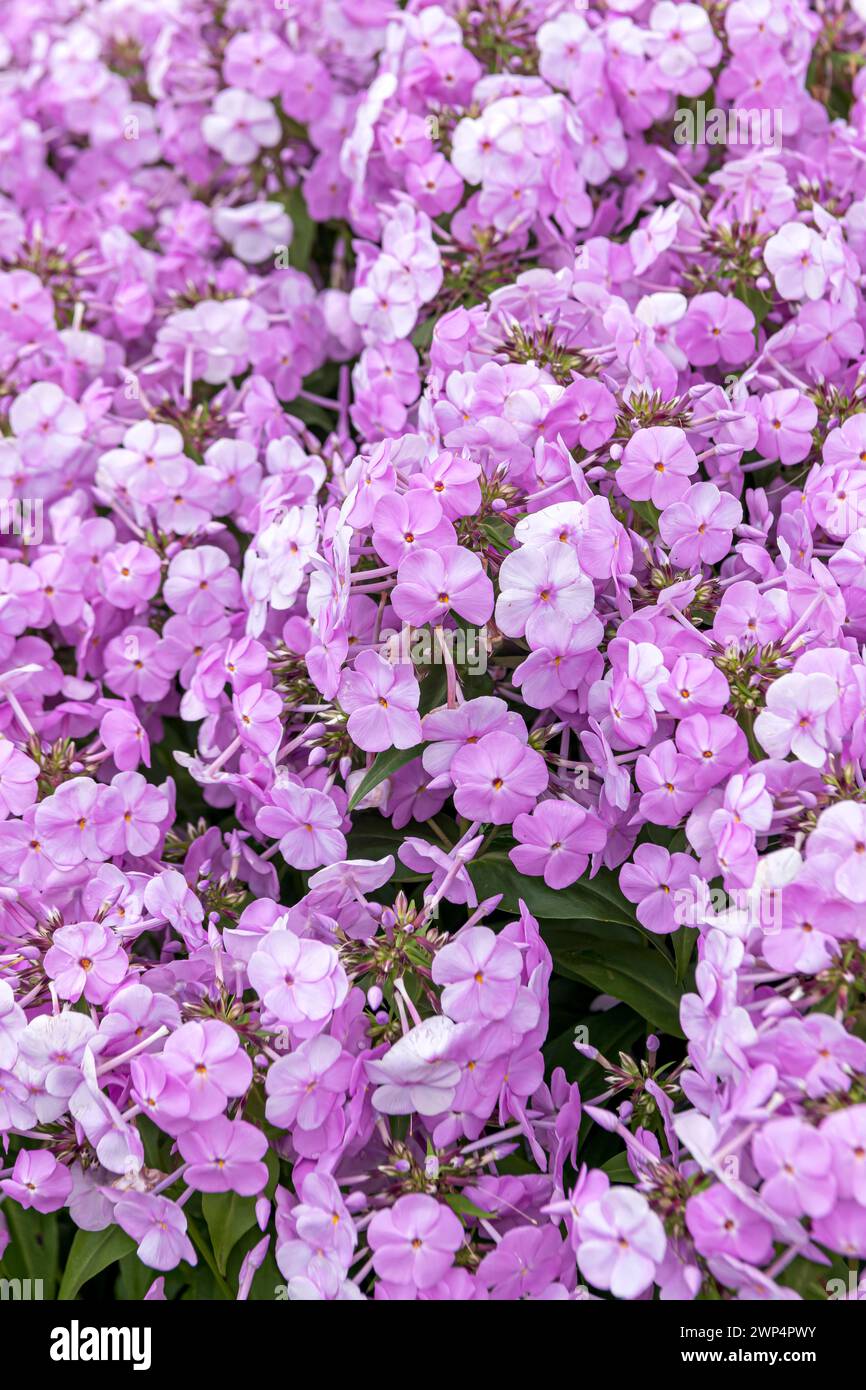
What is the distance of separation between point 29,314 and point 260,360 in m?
0.46

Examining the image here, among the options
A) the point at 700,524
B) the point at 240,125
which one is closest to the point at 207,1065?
the point at 700,524

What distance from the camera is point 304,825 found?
1.70 m

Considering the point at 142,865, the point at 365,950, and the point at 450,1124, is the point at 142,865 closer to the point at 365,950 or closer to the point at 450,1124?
the point at 365,950

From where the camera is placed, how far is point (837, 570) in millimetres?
1685

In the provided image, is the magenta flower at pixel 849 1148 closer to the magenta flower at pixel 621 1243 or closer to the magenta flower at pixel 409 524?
the magenta flower at pixel 621 1243

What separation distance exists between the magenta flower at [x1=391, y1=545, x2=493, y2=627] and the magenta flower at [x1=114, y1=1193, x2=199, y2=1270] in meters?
0.77

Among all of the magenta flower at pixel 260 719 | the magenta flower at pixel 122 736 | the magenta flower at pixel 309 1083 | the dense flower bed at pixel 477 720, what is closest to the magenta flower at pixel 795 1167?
the dense flower bed at pixel 477 720

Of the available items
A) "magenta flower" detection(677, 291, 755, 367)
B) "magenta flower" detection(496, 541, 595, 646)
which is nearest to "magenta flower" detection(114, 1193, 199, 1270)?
"magenta flower" detection(496, 541, 595, 646)

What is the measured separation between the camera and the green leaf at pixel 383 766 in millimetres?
1605

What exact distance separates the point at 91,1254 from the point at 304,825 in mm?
609

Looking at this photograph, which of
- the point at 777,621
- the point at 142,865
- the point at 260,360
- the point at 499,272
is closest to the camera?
the point at 777,621

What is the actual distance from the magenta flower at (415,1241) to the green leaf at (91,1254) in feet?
1.30

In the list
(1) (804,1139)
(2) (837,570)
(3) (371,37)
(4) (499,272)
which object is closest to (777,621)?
(2) (837,570)

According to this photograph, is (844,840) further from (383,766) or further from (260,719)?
(260,719)
